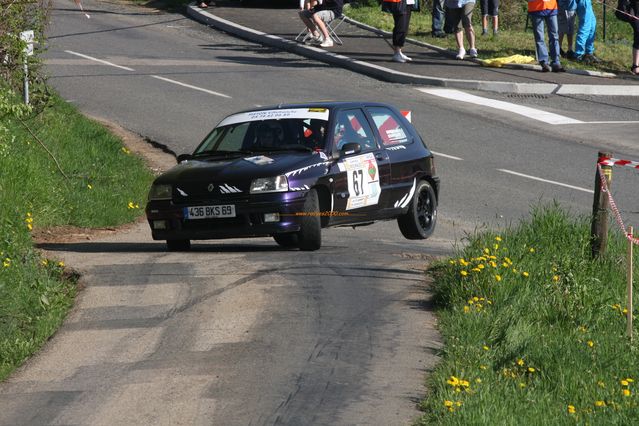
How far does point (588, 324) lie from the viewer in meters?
9.96

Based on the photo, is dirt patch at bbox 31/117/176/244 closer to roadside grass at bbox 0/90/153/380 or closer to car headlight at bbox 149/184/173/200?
roadside grass at bbox 0/90/153/380

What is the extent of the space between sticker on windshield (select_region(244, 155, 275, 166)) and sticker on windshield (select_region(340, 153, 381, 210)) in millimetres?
Result: 739

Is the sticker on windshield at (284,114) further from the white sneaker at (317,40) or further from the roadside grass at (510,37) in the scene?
the white sneaker at (317,40)

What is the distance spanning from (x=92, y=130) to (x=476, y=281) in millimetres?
10672

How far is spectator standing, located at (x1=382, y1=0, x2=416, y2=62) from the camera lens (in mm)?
27203

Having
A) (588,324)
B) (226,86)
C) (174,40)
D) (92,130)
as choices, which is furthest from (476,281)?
(174,40)

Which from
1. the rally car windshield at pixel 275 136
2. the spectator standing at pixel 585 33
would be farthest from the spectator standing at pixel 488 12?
the rally car windshield at pixel 275 136

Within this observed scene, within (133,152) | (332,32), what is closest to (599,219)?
(133,152)

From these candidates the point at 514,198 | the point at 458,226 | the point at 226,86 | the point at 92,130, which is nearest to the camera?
the point at 458,226

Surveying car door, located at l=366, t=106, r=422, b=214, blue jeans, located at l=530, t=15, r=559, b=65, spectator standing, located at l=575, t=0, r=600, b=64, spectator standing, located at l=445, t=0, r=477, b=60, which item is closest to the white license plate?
car door, located at l=366, t=106, r=422, b=214

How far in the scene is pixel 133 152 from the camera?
1973 centimetres

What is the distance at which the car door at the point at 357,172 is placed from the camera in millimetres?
12906

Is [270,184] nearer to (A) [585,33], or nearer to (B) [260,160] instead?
(B) [260,160]

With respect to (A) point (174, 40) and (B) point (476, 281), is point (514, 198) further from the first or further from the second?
(A) point (174, 40)
